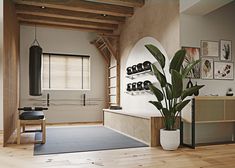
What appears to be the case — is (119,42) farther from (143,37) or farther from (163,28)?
(163,28)

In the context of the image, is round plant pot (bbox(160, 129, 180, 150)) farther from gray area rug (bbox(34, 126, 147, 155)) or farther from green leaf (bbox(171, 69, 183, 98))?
green leaf (bbox(171, 69, 183, 98))

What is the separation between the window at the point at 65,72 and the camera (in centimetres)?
801

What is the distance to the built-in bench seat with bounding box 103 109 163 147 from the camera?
4.32 m

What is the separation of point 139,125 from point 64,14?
3705 millimetres

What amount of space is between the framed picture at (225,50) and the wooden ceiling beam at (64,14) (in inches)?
132

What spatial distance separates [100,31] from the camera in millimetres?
8039

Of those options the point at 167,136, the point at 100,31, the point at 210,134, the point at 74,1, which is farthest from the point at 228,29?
the point at 100,31

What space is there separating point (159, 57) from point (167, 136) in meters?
1.35

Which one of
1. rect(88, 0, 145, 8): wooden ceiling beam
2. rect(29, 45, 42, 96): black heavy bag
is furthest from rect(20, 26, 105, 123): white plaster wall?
rect(88, 0, 145, 8): wooden ceiling beam

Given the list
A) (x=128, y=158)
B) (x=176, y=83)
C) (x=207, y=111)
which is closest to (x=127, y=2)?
(x=176, y=83)

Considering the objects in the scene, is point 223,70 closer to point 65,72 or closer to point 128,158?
point 128,158

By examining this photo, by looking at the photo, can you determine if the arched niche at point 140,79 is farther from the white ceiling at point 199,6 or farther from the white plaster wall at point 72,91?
the white plaster wall at point 72,91

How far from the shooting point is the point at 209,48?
473 cm

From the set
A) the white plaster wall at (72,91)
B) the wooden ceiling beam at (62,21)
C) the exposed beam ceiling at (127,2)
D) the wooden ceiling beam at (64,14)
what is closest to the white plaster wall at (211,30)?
the exposed beam ceiling at (127,2)
